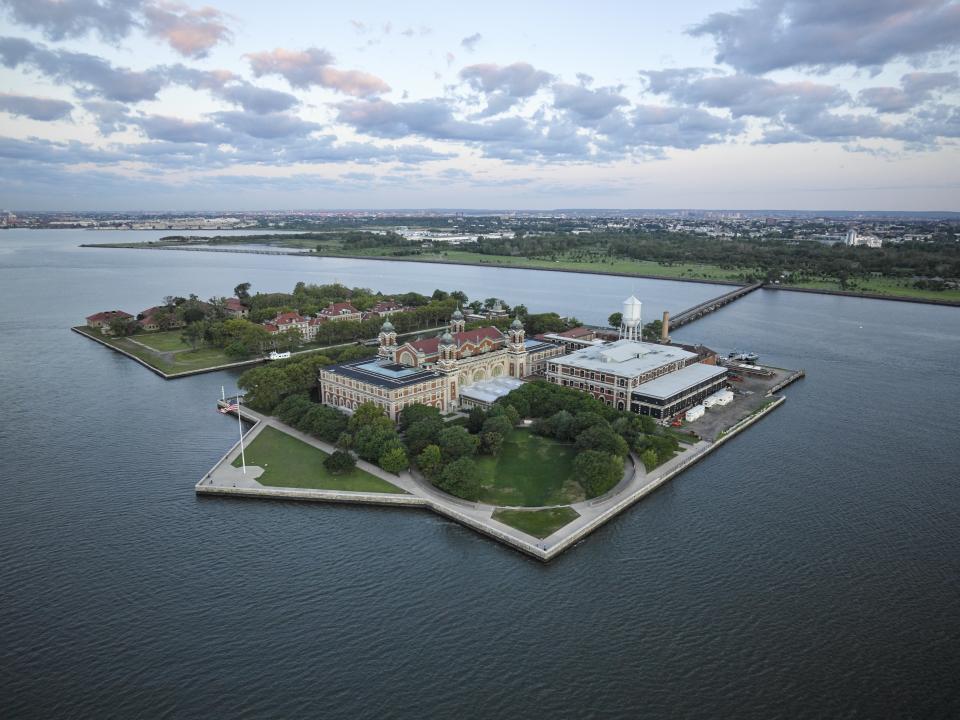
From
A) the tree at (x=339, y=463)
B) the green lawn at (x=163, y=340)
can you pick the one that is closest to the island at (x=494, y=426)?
the tree at (x=339, y=463)

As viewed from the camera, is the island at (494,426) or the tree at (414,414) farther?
the tree at (414,414)

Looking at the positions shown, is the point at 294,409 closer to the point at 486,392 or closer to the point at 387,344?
the point at 387,344

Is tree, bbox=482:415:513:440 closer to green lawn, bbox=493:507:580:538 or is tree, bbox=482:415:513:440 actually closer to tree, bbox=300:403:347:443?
green lawn, bbox=493:507:580:538

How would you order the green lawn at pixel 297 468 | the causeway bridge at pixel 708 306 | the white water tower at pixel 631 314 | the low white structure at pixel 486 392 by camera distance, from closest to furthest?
the green lawn at pixel 297 468
the low white structure at pixel 486 392
the white water tower at pixel 631 314
the causeway bridge at pixel 708 306

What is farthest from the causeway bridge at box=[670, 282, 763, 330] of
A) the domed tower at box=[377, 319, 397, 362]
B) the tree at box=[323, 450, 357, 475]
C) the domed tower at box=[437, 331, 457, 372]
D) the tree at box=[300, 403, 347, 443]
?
the tree at box=[323, 450, 357, 475]

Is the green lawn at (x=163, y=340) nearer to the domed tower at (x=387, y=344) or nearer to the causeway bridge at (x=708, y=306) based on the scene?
the domed tower at (x=387, y=344)

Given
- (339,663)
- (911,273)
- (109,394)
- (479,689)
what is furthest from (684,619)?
(911,273)
